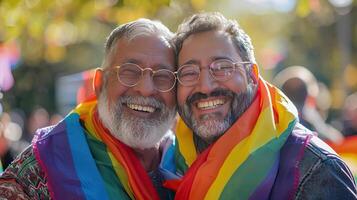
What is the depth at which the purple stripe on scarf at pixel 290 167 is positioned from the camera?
3039 millimetres

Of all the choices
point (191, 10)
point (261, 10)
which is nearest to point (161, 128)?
point (191, 10)

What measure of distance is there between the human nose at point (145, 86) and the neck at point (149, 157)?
34 cm

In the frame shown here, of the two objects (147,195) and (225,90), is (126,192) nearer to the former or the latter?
(147,195)

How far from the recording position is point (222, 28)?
11.3 ft

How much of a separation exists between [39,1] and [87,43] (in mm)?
22730

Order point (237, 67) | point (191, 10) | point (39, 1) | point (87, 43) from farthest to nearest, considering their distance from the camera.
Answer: point (87, 43) → point (191, 10) → point (39, 1) → point (237, 67)

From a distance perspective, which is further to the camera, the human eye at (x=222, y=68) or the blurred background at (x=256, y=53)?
the blurred background at (x=256, y=53)

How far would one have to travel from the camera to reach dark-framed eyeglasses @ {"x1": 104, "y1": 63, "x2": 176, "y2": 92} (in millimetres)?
3564

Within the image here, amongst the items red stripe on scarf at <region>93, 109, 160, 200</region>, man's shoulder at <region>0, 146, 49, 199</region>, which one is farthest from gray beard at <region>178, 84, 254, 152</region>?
man's shoulder at <region>0, 146, 49, 199</region>

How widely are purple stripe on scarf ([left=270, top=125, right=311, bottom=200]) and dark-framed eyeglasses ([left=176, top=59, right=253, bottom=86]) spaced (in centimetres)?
42

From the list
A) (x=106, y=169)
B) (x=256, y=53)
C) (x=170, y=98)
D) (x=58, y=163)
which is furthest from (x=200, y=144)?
(x=256, y=53)

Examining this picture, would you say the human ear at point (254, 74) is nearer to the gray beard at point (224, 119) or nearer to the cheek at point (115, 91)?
the gray beard at point (224, 119)

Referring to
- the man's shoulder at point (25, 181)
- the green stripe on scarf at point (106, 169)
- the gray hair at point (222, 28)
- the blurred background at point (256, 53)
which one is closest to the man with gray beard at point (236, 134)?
the gray hair at point (222, 28)

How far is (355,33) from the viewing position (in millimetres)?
23906
